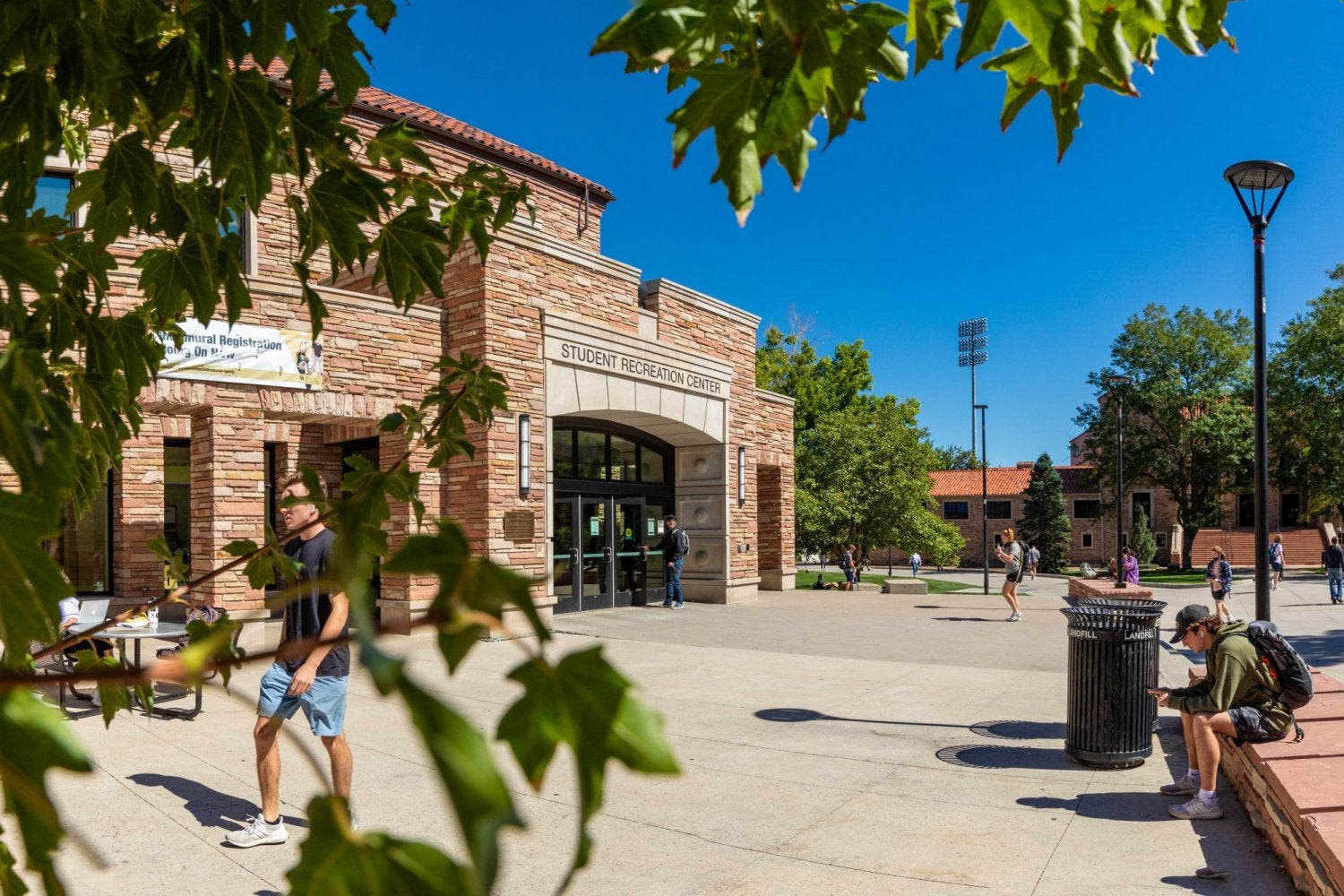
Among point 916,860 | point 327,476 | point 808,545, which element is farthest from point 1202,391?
point 916,860

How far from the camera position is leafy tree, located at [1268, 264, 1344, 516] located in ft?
147

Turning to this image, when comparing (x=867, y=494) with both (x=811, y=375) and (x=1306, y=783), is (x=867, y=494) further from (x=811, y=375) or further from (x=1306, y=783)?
(x=1306, y=783)

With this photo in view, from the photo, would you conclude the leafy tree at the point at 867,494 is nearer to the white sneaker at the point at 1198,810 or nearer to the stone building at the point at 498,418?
the stone building at the point at 498,418

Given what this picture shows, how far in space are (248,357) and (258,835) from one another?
8.64 meters

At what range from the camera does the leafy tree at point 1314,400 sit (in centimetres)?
4466

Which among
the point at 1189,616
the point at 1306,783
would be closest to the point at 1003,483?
the point at 1189,616

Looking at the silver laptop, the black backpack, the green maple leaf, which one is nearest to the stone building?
the silver laptop

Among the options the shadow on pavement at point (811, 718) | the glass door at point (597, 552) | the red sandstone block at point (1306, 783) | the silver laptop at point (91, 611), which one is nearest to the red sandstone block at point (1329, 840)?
the red sandstone block at point (1306, 783)

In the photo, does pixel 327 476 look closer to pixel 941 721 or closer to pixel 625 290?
pixel 625 290

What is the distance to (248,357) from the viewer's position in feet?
40.6

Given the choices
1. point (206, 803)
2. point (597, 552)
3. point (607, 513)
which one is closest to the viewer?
point (206, 803)

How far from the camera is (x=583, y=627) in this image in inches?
601

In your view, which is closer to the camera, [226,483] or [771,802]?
[771,802]

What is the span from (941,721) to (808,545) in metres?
28.4
